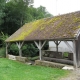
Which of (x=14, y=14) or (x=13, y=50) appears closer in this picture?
(x=13, y=50)

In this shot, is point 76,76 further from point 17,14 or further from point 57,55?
point 17,14

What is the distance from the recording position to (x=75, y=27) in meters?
10.6

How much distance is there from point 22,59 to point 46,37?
14.3 feet

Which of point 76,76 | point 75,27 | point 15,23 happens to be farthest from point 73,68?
point 15,23

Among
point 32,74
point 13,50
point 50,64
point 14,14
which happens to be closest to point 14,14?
point 14,14

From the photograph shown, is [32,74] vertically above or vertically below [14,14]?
below

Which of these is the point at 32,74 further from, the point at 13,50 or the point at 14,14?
the point at 14,14

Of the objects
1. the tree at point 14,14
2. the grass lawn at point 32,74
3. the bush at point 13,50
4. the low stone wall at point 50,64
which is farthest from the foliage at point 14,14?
the grass lawn at point 32,74

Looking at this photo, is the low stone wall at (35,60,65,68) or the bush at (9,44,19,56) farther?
the bush at (9,44,19,56)

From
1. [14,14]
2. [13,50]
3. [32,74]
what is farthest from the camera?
[14,14]

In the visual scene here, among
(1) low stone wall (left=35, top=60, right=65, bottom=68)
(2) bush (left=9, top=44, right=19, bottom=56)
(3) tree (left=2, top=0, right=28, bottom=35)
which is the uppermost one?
(3) tree (left=2, top=0, right=28, bottom=35)

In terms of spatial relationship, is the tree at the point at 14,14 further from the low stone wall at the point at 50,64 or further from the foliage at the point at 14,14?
the low stone wall at the point at 50,64

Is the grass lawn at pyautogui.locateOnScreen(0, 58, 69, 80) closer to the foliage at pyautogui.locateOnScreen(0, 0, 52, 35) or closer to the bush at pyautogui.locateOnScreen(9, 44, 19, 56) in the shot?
the bush at pyautogui.locateOnScreen(9, 44, 19, 56)

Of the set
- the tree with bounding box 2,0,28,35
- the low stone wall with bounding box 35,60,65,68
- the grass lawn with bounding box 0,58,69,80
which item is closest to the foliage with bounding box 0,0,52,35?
the tree with bounding box 2,0,28,35
